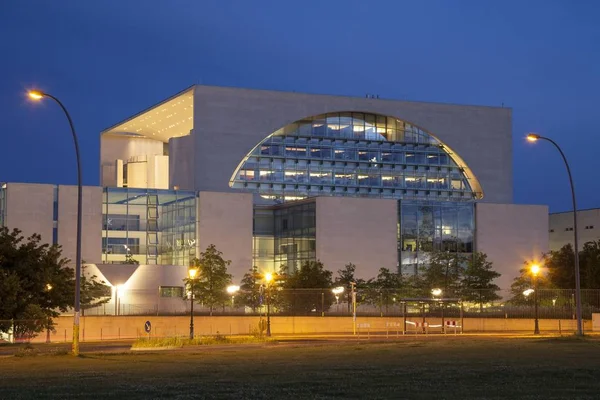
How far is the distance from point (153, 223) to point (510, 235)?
34.7m

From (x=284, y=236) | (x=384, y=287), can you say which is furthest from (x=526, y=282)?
(x=284, y=236)

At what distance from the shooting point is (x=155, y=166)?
107 metres

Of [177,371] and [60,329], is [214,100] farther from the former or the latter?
[177,371]

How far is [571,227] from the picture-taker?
126 metres

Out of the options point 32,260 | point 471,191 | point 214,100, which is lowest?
point 32,260

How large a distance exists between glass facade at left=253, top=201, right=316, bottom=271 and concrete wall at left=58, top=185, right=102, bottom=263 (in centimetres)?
1589

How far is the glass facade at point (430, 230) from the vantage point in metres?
92.0

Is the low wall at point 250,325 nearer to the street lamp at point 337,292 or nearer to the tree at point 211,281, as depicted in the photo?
the street lamp at point 337,292

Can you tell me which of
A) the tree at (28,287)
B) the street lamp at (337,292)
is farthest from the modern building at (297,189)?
the tree at (28,287)

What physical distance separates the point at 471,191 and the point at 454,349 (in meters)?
71.7

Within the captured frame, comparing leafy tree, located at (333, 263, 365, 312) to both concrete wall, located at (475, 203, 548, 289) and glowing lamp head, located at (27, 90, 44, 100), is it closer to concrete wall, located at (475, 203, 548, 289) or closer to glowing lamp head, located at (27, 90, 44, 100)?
concrete wall, located at (475, 203, 548, 289)

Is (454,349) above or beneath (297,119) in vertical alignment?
beneath

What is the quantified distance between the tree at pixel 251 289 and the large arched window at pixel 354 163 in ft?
50.3

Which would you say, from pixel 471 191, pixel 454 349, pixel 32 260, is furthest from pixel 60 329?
pixel 471 191
